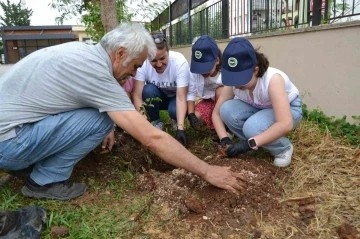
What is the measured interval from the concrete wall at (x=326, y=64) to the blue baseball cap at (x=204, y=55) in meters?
1.24

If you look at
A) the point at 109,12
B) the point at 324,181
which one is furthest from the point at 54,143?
the point at 109,12

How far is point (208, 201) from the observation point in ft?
6.85

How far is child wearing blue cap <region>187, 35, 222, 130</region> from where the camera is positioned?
296 cm

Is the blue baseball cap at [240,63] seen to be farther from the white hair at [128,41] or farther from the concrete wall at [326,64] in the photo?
the concrete wall at [326,64]

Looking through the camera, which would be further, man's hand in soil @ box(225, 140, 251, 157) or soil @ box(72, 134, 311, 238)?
man's hand in soil @ box(225, 140, 251, 157)

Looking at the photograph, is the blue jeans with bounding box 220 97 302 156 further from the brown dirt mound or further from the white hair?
the white hair

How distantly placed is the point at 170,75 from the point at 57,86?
149 centimetres

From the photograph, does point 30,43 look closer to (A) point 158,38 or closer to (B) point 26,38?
(B) point 26,38

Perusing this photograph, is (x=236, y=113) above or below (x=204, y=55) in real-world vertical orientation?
below

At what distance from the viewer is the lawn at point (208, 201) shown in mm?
1899

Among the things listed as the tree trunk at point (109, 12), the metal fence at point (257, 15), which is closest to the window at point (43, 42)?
the metal fence at point (257, 15)

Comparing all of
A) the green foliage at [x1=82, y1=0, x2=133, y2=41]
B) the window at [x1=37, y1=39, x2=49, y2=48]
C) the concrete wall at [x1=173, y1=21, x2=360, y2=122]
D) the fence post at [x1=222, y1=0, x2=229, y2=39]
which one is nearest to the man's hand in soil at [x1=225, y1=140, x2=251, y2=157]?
the concrete wall at [x1=173, y1=21, x2=360, y2=122]

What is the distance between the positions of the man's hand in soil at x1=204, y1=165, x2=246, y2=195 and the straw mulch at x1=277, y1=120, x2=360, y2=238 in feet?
1.05

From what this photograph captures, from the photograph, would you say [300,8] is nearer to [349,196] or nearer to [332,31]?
[332,31]
